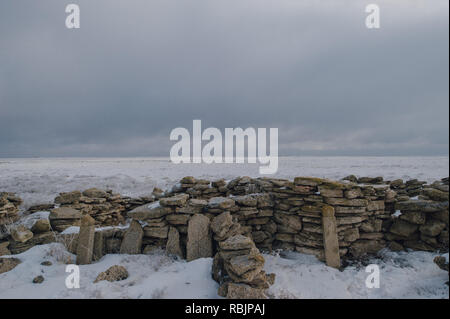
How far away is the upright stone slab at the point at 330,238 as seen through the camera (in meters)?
5.51

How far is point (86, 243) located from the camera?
5.95m

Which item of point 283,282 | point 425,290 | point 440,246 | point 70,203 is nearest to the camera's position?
point 425,290

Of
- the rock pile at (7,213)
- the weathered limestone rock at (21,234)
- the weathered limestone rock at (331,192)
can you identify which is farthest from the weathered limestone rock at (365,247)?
the rock pile at (7,213)

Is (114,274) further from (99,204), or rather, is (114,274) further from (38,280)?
(99,204)

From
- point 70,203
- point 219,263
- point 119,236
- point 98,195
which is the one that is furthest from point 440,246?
point 70,203

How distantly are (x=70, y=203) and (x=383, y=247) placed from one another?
1053 cm

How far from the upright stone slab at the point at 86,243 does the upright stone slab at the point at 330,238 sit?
6.11 metres

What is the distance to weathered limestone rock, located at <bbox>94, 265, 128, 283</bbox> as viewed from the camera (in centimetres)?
489

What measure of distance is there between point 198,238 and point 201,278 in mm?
1277

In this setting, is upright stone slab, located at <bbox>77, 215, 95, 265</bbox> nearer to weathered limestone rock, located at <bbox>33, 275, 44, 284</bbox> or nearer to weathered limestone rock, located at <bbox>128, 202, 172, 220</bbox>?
weathered limestone rock, located at <bbox>33, 275, 44, 284</bbox>

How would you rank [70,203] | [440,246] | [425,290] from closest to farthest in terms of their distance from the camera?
[425,290], [440,246], [70,203]

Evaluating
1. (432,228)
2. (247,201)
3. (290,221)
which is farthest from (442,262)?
(247,201)

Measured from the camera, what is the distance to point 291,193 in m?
6.55
